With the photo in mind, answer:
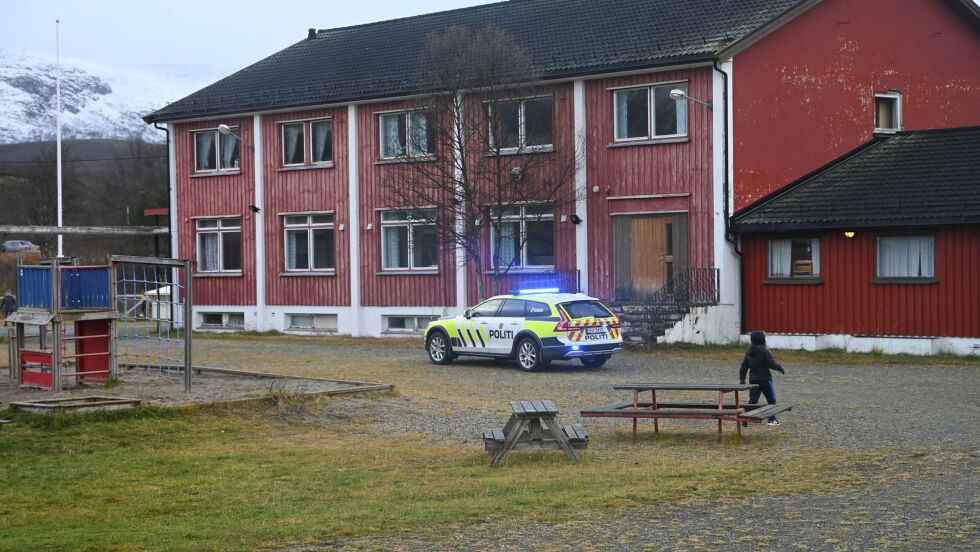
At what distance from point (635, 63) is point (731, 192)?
3765 mm

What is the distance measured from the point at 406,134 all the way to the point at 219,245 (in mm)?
8025

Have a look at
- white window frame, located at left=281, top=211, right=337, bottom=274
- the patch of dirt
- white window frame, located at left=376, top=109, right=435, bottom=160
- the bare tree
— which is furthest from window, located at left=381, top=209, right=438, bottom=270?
the patch of dirt

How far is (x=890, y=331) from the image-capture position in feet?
83.9

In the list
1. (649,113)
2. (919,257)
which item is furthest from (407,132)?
(919,257)

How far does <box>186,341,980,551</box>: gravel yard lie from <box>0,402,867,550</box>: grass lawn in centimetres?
39

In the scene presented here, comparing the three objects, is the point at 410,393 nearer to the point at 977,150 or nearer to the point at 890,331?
Answer: the point at 890,331

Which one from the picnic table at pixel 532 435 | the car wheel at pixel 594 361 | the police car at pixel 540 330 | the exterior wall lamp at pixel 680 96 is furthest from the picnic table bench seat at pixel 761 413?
the exterior wall lamp at pixel 680 96

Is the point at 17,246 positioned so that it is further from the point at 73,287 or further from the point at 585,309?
the point at 73,287

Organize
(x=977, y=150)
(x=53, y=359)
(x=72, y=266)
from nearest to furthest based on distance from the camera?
1. (x=53, y=359)
2. (x=72, y=266)
3. (x=977, y=150)

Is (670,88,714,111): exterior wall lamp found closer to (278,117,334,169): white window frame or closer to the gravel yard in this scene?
the gravel yard

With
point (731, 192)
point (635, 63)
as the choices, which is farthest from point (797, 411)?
point (635, 63)

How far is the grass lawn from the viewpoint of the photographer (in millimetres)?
9047

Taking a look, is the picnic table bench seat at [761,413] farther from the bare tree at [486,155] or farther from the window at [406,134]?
the window at [406,134]

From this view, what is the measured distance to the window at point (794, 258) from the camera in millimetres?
26781
